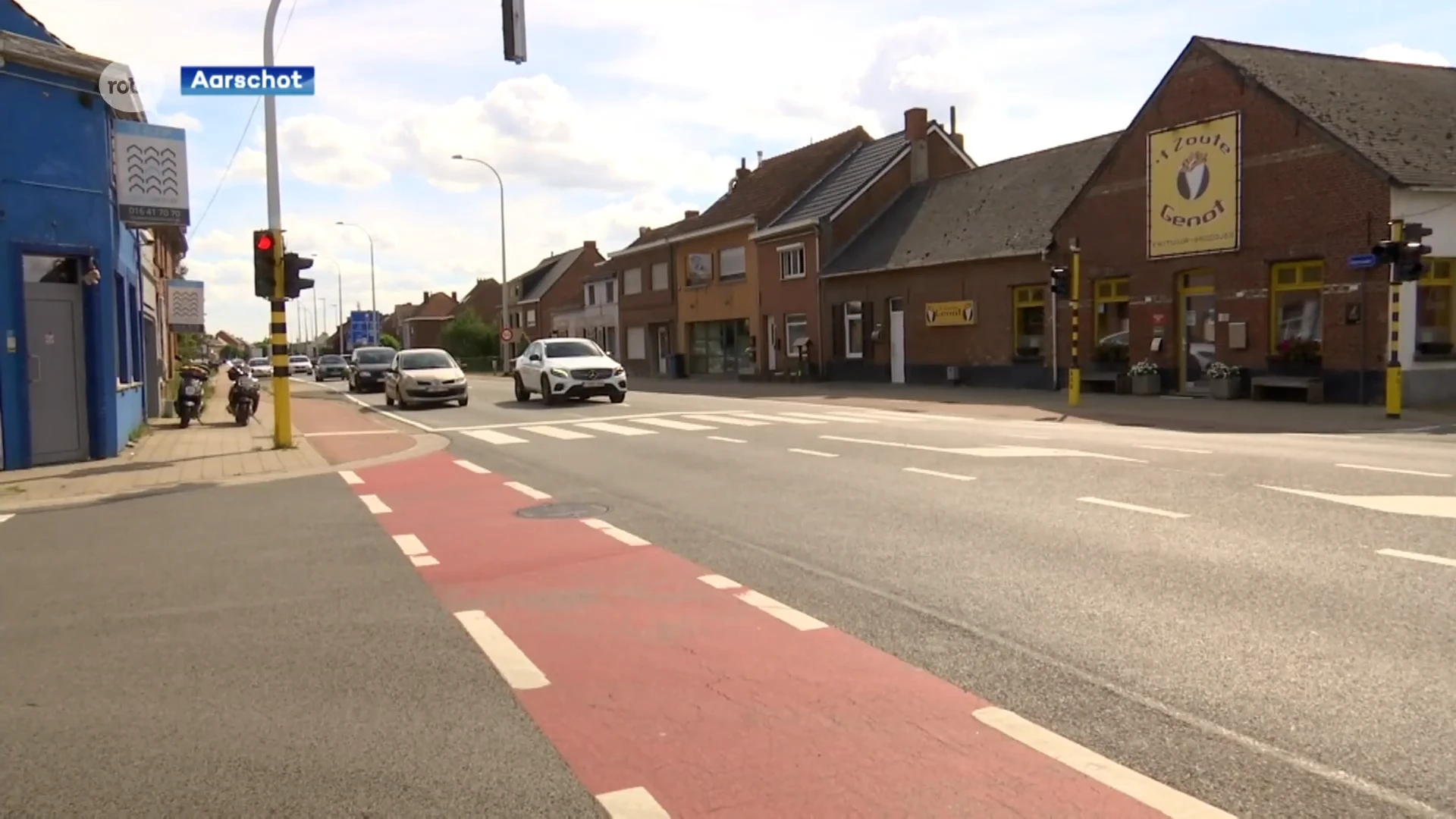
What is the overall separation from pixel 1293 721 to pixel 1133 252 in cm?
2245

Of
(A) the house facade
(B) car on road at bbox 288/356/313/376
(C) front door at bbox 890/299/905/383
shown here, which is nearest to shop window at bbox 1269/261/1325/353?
(C) front door at bbox 890/299/905/383

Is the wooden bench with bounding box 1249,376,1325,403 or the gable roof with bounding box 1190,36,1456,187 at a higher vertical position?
the gable roof with bounding box 1190,36,1456,187

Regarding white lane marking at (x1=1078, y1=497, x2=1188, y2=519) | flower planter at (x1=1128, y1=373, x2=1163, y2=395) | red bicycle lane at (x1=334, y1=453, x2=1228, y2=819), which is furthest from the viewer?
flower planter at (x1=1128, y1=373, x2=1163, y2=395)

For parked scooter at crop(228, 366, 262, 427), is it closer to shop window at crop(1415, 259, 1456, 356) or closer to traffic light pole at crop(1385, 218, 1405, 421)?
traffic light pole at crop(1385, 218, 1405, 421)

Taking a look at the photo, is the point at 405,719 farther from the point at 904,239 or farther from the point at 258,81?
the point at 904,239

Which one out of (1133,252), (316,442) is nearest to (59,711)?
(316,442)

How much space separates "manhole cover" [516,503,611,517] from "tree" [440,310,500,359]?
69004 millimetres

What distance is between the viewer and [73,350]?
14781 mm

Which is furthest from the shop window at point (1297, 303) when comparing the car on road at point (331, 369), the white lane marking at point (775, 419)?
the car on road at point (331, 369)

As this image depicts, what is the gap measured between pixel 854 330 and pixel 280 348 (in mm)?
22297

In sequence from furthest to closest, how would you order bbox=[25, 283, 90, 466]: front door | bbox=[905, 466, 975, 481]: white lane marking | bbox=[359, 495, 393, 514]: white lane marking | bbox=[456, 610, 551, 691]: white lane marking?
bbox=[25, 283, 90, 466]: front door → bbox=[905, 466, 975, 481]: white lane marking → bbox=[359, 495, 393, 514]: white lane marking → bbox=[456, 610, 551, 691]: white lane marking

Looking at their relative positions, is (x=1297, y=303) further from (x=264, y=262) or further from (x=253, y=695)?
(x=253, y=695)

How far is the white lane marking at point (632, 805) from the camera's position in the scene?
351 centimetres

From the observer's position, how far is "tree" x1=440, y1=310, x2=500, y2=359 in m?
79.3
